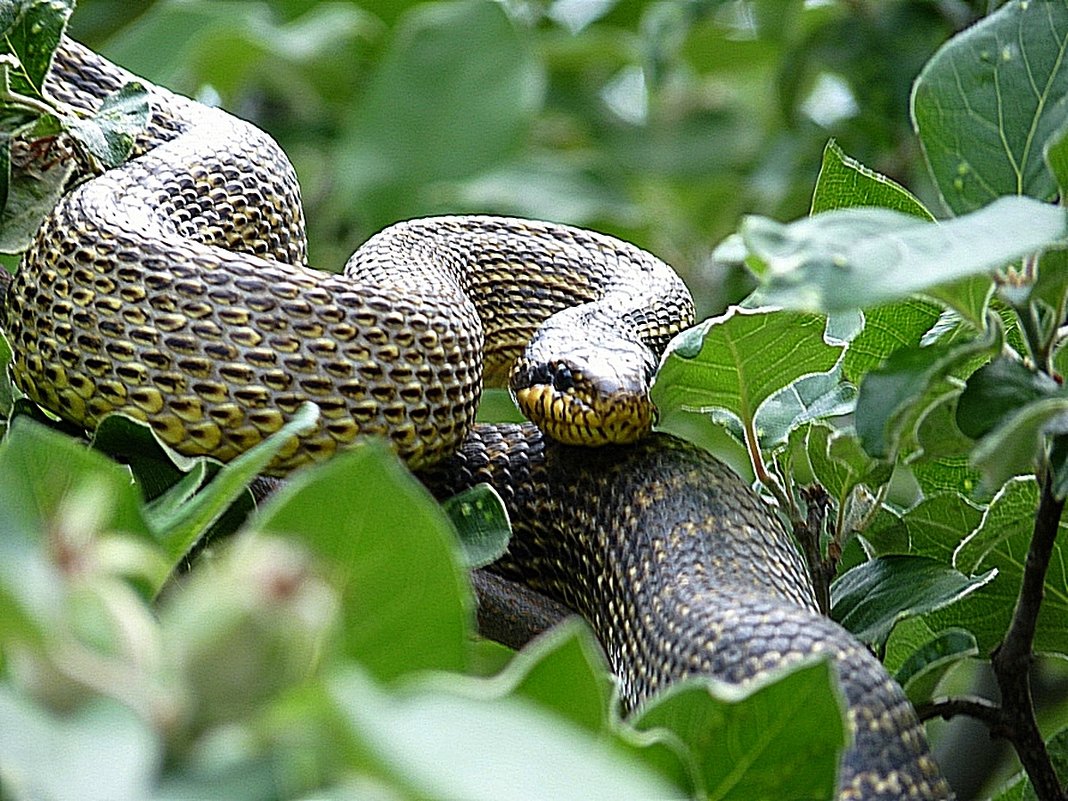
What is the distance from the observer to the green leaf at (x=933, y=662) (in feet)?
3.49

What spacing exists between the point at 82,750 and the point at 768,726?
384 mm

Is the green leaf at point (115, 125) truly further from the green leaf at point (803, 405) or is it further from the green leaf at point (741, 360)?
the green leaf at point (803, 405)

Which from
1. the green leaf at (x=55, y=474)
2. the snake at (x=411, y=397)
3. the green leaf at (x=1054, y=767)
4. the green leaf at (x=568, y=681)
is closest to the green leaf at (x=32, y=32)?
the snake at (x=411, y=397)

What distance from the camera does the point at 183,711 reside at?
474mm

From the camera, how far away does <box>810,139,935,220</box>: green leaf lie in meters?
1.12

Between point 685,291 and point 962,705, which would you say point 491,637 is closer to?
Answer: point 962,705

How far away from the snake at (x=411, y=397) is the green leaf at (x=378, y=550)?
471 mm

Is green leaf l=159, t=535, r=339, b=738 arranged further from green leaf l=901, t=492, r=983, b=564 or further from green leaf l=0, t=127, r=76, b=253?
green leaf l=0, t=127, r=76, b=253

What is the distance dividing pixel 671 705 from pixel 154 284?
2.44 feet

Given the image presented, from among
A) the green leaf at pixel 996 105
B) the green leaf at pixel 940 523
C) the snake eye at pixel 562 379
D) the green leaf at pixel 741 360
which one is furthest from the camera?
the snake eye at pixel 562 379

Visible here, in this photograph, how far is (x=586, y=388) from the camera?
1.44m

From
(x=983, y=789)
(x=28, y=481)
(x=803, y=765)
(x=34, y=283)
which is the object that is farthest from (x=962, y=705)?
(x=983, y=789)

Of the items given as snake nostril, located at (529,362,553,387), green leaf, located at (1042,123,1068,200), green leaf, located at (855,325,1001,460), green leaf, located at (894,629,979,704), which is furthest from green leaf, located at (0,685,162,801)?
snake nostril, located at (529,362,553,387)

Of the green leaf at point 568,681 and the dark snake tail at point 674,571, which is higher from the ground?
the green leaf at point 568,681
